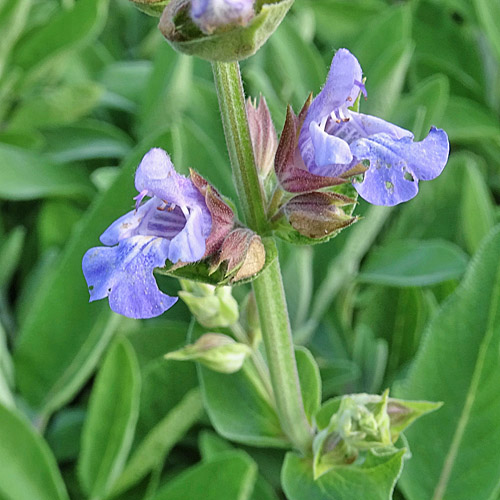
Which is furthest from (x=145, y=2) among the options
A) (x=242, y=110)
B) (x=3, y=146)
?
(x=3, y=146)

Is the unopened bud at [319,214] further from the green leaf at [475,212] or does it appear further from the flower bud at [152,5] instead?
the green leaf at [475,212]

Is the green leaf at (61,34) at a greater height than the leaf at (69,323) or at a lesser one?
greater

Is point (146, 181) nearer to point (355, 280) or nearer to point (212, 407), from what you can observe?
point (212, 407)

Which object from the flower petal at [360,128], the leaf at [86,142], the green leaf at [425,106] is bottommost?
the leaf at [86,142]

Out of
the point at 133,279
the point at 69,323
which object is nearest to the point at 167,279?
the point at 69,323

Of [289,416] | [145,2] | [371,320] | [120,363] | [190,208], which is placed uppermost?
[145,2]

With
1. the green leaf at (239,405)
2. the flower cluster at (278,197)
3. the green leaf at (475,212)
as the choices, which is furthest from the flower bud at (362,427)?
the green leaf at (475,212)
